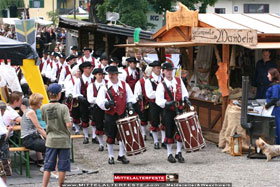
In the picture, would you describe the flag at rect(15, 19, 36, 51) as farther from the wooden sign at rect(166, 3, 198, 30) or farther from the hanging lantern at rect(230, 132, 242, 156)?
the hanging lantern at rect(230, 132, 242, 156)

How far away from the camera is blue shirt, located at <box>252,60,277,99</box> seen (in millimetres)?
13977

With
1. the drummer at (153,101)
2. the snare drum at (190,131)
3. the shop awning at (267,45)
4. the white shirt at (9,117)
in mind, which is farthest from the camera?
the drummer at (153,101)

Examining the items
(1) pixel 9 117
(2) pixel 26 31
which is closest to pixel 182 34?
(2) pixel 26 31

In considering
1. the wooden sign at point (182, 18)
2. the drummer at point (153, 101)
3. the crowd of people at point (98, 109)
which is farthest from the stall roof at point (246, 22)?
the crowd of people at point (98, 109)

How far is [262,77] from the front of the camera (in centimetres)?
1403

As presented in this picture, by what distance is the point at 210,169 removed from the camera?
11281 mm

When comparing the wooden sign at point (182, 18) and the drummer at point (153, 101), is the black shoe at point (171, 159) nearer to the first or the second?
the drummer at point (153, 101)

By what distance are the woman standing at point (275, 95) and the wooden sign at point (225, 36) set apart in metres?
0.73

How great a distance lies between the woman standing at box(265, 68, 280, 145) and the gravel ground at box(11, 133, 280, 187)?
912 millimetres

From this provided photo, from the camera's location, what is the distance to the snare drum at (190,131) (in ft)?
37.9

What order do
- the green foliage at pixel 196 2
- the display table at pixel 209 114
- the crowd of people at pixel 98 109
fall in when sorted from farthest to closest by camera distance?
1. the green foliage at pixel 196 2
2. the display table at pixel 209 114
3. the crowd of people at pixel 98 109

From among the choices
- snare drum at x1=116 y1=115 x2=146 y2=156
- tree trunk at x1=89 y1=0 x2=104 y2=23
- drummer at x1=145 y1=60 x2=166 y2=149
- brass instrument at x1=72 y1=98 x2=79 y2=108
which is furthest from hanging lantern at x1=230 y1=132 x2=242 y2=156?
tree trunk at x1=89 y1=0 x2=104 y2=23

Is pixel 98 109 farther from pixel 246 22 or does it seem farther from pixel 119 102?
pixel 246 22

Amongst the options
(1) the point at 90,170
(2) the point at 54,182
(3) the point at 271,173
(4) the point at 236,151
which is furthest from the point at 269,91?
(2) the point at 54,182
